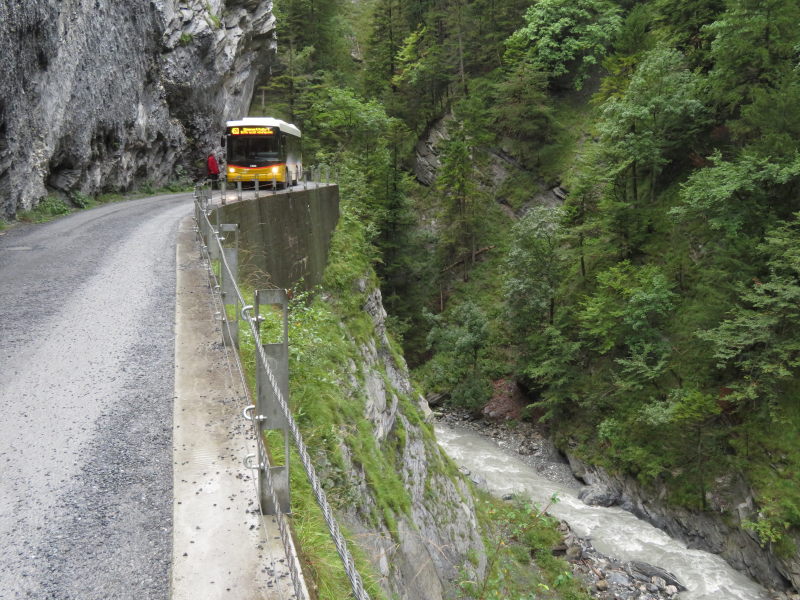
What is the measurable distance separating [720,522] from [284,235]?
14660mm

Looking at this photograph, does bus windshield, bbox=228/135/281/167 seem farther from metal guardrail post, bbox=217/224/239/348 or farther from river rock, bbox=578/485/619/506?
river rock, bbox=578/485/619/506

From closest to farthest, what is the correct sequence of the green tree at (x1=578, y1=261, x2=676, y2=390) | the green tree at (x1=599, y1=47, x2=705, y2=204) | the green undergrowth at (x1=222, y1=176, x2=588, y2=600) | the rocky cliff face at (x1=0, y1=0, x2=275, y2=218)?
1. the green undergrowth at (x1=222, y1=176, x2=588, y2=600)
2. the rocky cliff face at (x1=0, y1=0, x2=275, y2=218)
3. the green tree at (x1=578, y1=261, x2=676, y2=390)
4. the green tree at (x1=599, y1=47, x2=705, y2=204)

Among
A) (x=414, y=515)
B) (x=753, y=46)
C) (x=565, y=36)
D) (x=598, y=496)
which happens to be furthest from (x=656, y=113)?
(x=414, y=515)

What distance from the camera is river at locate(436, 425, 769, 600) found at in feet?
47.0

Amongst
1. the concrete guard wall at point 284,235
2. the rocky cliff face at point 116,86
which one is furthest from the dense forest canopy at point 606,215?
the concrete guard wall at point 284,235

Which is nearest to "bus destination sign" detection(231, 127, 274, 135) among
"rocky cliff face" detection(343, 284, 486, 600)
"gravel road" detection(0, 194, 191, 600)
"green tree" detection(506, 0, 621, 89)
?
"rocky cliff face" detection(343, 284, 486, 600)

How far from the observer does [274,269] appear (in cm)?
1348

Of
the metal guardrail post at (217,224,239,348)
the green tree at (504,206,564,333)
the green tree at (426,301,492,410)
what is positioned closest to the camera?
the metal guardrail post at (217,224,239,348)

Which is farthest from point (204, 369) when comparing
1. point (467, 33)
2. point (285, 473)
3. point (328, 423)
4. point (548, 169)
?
point (467, 33)

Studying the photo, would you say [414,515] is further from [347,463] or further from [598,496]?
[598,496]

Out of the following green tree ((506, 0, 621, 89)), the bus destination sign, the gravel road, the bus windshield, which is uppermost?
green tree ((506, 0, 621, 89))

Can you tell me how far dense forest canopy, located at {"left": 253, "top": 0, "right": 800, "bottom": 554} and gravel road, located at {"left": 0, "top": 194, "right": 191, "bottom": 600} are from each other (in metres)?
14.9

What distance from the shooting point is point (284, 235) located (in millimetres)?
14602

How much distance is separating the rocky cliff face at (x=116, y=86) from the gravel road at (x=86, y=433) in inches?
387
